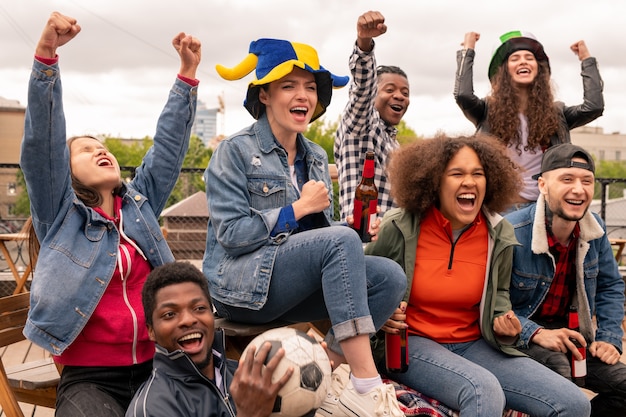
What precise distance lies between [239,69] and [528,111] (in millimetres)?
2026

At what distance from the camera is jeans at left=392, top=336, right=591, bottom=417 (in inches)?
107

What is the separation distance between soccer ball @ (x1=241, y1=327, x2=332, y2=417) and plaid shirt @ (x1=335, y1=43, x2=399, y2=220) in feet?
5.18

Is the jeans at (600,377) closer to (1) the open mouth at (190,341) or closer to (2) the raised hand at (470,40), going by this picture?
(1) the open mouth at (190,341)

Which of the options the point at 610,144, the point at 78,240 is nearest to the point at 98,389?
the point at 78,240

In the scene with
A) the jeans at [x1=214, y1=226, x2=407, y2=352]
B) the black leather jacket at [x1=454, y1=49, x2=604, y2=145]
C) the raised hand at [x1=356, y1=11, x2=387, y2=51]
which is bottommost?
the jeans at [x1=214, y1=226, x2=407, y2=352]

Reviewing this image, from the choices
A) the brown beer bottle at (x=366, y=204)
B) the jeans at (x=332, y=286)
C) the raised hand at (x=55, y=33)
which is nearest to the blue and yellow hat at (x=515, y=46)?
the brown beer bottle at (x=366, y=204)

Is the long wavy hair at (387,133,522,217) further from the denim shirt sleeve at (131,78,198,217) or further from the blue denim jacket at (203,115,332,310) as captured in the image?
the denim shirt sleeve at (131,78,198,217)

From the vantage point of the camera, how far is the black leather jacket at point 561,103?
4.27 m

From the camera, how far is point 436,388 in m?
2.83

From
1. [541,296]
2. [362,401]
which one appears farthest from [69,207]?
[541,296]

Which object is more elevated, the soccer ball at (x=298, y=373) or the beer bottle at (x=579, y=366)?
the soccer ball at (x=298, y=373)

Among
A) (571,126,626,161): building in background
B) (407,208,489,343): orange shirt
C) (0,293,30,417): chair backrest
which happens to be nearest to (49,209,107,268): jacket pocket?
(0,293,30,417): chair backrest

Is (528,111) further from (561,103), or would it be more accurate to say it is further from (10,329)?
(10,329)

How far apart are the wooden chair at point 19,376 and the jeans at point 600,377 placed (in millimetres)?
2174
